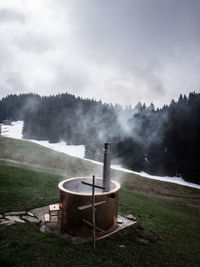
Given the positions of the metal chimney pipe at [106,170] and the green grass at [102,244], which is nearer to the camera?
the green grass at [102,244]

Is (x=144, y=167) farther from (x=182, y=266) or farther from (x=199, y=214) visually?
(x=182, y=266)

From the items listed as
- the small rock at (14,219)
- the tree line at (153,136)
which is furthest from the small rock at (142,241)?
the tree line at (153,136)

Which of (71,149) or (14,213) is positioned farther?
(71,149)

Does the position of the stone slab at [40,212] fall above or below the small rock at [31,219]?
below

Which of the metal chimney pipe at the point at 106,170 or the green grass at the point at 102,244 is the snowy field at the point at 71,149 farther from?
the metal chimney pipe at the point at 106,170

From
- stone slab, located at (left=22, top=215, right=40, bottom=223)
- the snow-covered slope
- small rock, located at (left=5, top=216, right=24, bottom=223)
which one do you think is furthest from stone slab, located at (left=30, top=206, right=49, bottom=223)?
the snow-covered slope

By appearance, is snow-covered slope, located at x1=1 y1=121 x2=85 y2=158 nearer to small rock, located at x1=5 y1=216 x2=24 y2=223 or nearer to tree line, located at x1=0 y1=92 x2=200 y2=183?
tree line, located at x1=0 y1=92 x2=200 y2=183

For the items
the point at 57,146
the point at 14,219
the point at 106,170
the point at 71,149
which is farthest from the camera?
the point at 57,146

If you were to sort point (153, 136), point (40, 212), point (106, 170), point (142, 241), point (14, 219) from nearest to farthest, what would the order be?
point (142, 241)
point (14, 219)
point (106, 170)
point (40, 212)
point (153, 136)

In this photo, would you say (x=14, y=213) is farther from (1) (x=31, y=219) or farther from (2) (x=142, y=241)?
(2) (x=142, y=241)

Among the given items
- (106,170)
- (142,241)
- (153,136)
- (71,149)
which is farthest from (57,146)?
(142,241)

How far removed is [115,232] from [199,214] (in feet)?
35.1

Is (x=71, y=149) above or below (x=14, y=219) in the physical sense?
below

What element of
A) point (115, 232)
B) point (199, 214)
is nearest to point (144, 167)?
point (199, 214)
